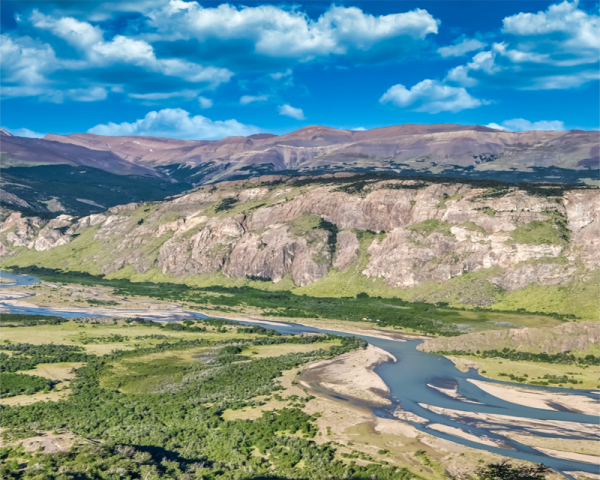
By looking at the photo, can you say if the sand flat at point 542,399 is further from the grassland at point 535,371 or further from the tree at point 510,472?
the tree at point 510,472

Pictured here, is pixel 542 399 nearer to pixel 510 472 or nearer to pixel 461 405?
pixel 461 405

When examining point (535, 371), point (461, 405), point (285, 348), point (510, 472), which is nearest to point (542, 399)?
point (461, 405)

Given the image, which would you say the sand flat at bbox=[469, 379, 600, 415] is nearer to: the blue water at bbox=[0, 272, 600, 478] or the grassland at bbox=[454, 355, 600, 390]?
the blue water at bbox=[0, 272, 600, 478]

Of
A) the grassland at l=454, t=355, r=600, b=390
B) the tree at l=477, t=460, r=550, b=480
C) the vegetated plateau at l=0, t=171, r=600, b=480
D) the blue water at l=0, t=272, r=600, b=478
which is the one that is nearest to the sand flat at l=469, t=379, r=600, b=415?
the blue water at l=0, t=272, r=600, b=478

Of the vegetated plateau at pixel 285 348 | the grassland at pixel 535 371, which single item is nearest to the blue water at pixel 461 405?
the grassland at pixel 535 371

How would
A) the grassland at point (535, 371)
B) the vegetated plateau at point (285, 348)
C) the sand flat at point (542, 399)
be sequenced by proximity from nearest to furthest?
the vegetated plateau at point (285, 348)
the sand flat at point (542, 399)
the grassland at point (535, 371)

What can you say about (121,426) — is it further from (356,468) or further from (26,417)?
(356,468)
